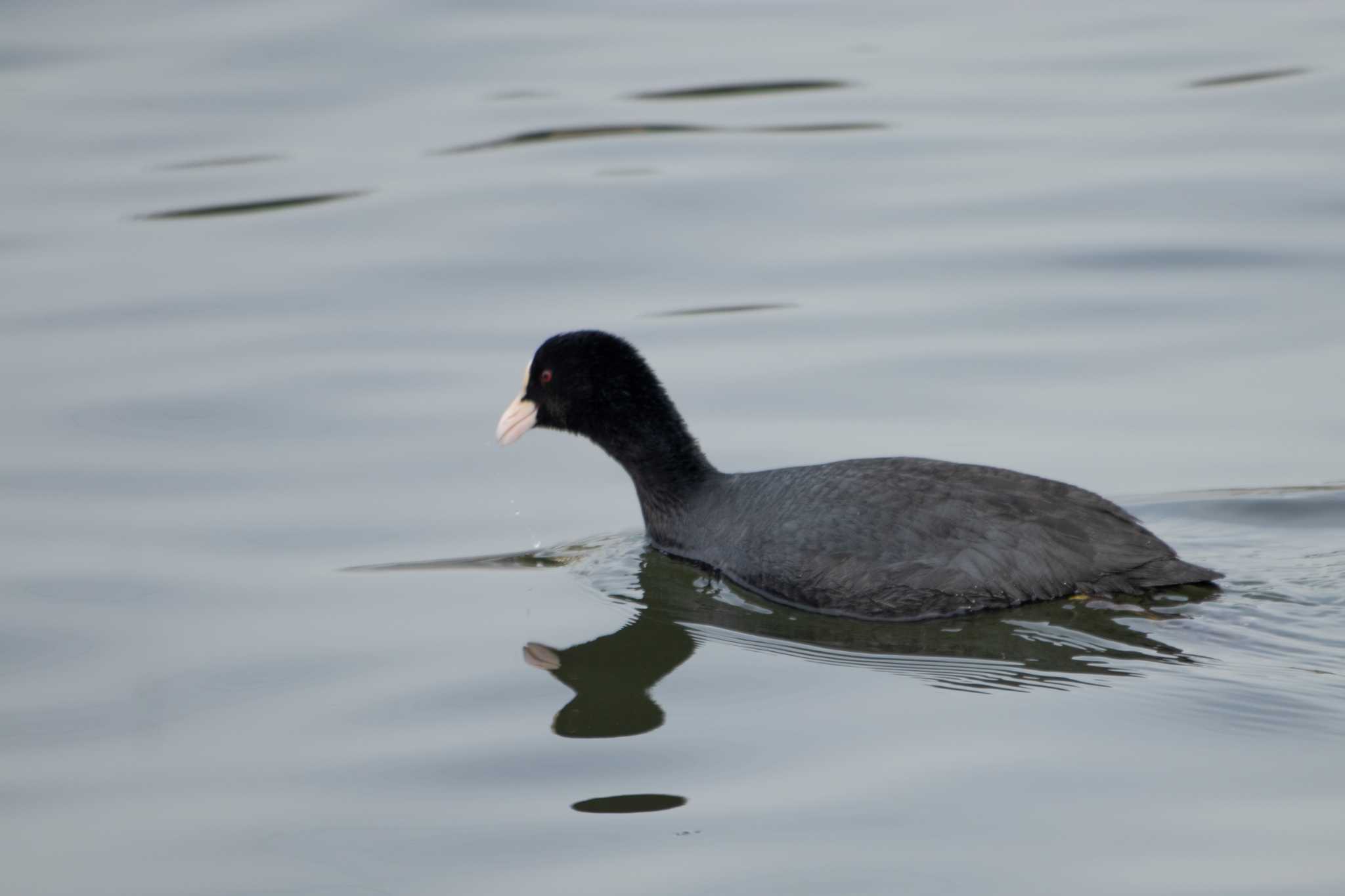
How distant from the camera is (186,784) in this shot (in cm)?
623

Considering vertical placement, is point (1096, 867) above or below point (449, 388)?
below

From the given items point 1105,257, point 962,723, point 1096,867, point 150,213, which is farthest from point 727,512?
point 150,213

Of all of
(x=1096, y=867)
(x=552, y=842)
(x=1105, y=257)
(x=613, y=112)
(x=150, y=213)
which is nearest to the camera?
(x=1096, y=867)

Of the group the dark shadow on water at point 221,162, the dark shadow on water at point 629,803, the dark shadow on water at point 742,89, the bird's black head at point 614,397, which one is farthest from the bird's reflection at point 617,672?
the dark shadow on water at point 742,89

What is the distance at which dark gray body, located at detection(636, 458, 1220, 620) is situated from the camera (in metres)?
7.21

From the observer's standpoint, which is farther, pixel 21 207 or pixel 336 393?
pixel 21 207

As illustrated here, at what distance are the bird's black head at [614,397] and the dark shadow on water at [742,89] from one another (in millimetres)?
7985

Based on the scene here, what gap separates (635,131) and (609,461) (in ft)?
20.5

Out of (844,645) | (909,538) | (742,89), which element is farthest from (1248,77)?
(844,645)

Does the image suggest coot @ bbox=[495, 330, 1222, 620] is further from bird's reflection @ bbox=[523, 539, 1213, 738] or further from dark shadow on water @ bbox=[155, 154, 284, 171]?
dark shadow on water @ bbox=[155, 154, 284, 171]

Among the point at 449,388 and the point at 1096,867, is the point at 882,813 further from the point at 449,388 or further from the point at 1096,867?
the point at 449,388

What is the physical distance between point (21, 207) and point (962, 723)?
10.1 metres

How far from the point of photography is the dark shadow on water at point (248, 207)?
13867mm

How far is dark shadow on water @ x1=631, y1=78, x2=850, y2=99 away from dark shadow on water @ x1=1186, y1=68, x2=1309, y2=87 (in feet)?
9.76
